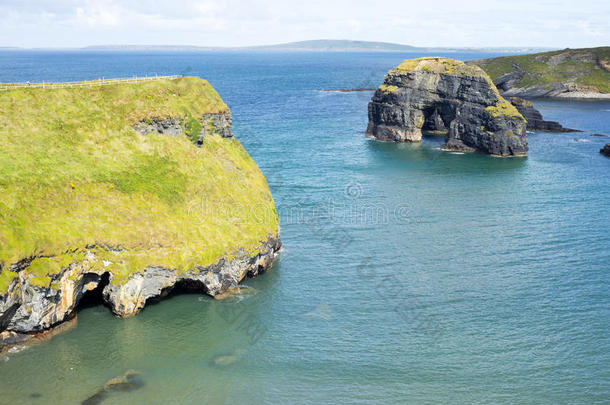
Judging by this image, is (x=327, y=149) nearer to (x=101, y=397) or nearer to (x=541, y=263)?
(x=541, y=263)

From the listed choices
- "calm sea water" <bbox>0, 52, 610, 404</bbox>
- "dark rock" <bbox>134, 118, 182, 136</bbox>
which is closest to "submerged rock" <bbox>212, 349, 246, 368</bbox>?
"calm sea water" <bbox>0, 52, 610, 404</bbox>

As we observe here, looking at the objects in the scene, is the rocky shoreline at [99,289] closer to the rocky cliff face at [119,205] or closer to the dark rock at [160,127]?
the rocky cliff face at [119,205]

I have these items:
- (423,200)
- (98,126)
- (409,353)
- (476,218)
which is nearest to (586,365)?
(409,353)

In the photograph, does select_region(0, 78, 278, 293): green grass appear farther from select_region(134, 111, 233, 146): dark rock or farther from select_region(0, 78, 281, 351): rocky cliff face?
select_region(134, 111, 233, 146): dark rock

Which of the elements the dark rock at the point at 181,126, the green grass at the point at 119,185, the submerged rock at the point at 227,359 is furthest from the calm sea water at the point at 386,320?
the dark rock at the point at 181,126

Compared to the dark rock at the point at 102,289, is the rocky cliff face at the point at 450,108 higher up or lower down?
higher up

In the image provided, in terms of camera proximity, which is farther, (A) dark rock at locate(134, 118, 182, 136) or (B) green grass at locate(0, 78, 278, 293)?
(A) dark rock at locate(134, 118, 182, 136)

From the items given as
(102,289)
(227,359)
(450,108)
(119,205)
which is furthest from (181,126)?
(450,108)
